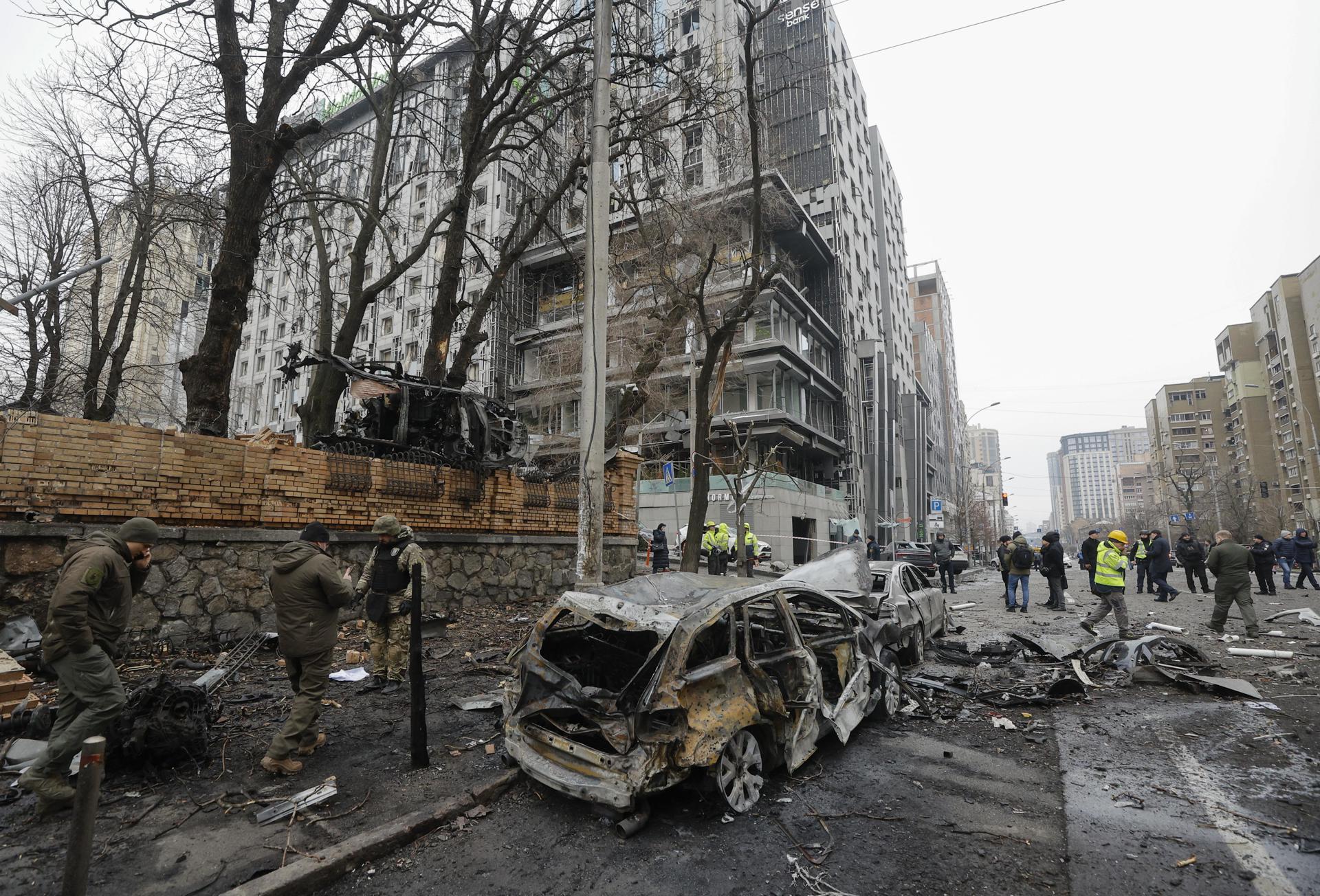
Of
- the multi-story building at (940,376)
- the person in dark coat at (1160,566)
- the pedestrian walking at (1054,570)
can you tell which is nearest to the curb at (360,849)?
the pedestrian walking at (1054,570)

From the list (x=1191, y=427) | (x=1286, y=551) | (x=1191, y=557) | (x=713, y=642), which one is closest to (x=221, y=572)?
(x=713, y=642)

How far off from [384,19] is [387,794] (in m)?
12.3

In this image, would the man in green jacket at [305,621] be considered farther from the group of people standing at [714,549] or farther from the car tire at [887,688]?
the group of people standing at [714,549]

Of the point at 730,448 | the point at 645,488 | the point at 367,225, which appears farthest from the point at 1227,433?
the point at 367,225

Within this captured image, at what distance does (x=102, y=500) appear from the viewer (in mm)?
6820

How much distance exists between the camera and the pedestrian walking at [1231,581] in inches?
397

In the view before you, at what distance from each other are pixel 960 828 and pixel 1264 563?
1775 cm

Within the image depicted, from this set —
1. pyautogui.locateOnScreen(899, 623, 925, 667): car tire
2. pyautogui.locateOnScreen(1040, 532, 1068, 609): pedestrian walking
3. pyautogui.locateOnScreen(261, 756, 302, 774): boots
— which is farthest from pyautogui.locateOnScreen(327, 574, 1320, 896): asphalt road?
pyautogui.locateOnScreen(1040, 532, 1068, 609): pedestrian walking

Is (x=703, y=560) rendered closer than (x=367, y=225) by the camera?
No

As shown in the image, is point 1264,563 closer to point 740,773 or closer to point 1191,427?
point 740,773

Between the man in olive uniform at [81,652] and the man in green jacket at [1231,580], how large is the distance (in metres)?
13.6

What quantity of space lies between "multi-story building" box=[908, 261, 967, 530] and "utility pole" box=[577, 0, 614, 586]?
69985 mm

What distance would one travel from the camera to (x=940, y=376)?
88.4 meters

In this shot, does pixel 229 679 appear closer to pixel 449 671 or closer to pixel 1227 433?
pixel 449 671
